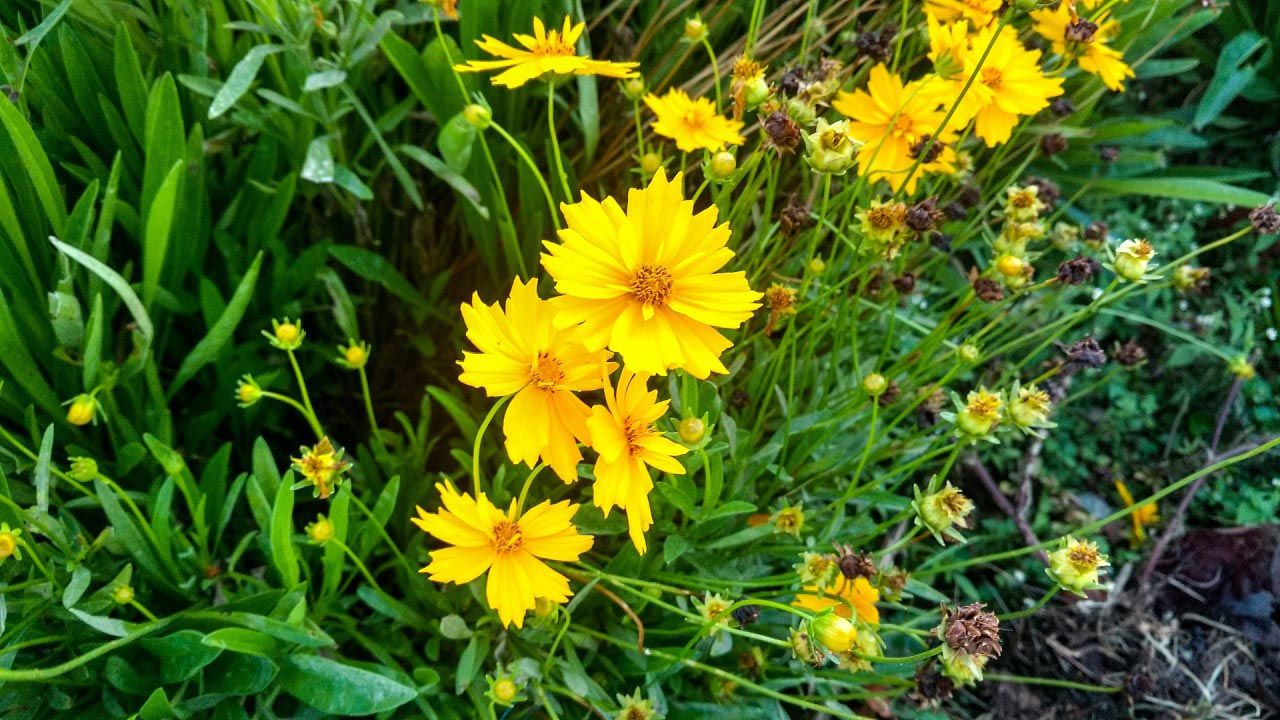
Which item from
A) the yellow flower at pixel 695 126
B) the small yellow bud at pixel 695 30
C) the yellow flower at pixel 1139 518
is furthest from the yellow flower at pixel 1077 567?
the yellow flower at pixel 1139 518

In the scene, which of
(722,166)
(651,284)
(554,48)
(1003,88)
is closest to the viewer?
(651,284)

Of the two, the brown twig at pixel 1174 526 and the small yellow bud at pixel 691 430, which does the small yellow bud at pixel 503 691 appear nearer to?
the small yellow bud at pixel 691 430

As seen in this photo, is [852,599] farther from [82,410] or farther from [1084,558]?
[82,410]

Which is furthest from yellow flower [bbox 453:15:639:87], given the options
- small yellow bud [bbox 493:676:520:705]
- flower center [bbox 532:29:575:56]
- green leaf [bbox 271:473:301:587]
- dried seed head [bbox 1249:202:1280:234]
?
dried seed head [bbox 1249:202:1280:234]

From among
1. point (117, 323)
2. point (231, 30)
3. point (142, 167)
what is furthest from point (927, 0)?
point (117, 323)

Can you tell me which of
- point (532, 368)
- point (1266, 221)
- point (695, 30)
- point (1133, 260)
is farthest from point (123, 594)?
point (1266, 221)
